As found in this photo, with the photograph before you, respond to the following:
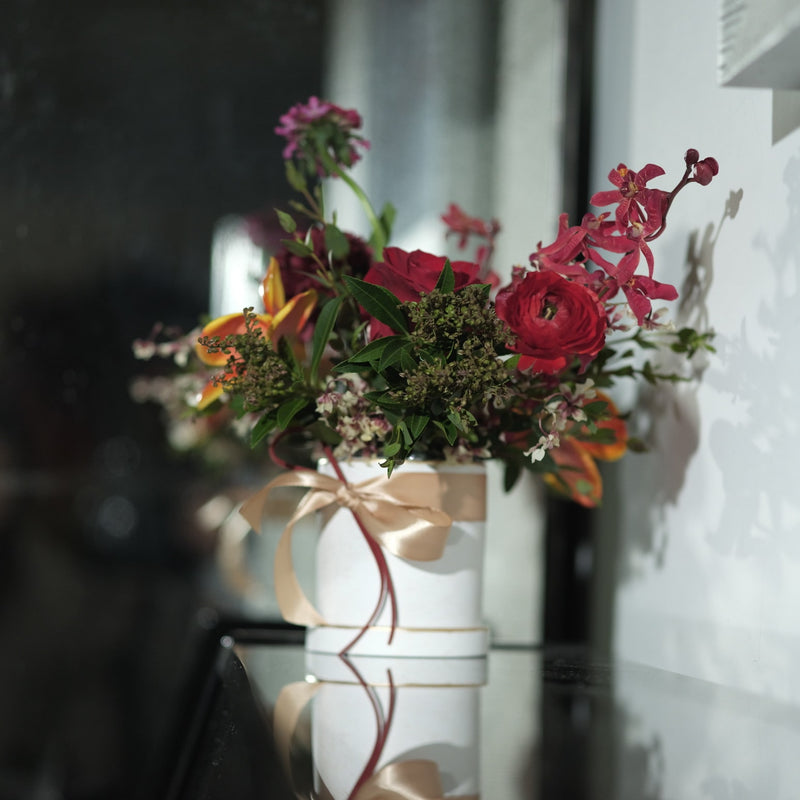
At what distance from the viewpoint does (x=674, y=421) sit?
95 centimetres

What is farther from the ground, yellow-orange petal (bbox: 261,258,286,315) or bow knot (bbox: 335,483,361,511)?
yellow-orange petal (bbox: 261,258,286,315)

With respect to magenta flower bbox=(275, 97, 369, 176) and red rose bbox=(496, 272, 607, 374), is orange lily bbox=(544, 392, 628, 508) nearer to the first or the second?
red rose bbox=(496, 272, 607, 374)

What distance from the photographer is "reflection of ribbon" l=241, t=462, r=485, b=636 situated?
2.90 feet

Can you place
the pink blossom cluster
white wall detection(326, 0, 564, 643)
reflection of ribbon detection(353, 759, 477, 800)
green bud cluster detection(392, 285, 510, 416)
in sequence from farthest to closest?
white wall detection(326, 0, 564, 643), the pink blossom cluster, green bud cluster detection(392, 285, 510, 416), reflection of ribbon detection(353, 759, 477, 800)

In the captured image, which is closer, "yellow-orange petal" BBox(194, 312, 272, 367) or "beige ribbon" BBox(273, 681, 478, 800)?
"beige ribbon" BBox(273, 681, 478, 800)

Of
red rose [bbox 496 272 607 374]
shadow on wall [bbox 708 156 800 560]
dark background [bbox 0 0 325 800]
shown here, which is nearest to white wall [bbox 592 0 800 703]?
shadow on wall [bbox 708 156 800 560]

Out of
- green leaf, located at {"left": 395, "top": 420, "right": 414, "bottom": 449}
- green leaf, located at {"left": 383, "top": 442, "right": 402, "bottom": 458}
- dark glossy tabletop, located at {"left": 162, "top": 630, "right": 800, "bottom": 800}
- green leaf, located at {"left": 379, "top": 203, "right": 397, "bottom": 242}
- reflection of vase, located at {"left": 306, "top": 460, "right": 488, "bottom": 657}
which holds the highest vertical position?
green leaf, located at {"left": 379, "top": 203, "right": 397, "bottom": 242}

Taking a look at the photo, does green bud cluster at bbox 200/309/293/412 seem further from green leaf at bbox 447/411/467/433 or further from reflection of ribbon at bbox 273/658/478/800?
reflection of ribbon at bbox 273/658/478/800

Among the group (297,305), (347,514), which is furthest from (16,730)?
(297,305)

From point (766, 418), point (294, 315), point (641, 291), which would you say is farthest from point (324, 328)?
point (766, 418)

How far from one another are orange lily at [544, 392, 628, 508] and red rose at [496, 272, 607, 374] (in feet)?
0.72

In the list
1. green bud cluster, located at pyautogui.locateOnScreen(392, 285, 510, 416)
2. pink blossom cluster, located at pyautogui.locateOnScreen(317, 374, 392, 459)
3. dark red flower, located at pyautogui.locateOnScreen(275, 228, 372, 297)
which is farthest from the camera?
dark red flower, located at pyautogui.locateOnScreen(275, 228, 372, 297)

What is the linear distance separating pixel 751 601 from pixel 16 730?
962 mm

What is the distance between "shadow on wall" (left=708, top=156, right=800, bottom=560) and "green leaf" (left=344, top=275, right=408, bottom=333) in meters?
0.29
